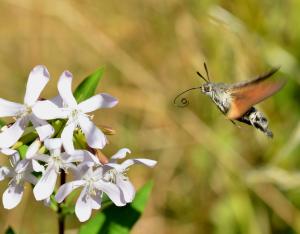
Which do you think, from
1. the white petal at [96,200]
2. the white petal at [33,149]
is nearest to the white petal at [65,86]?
the white petal at [33,149]

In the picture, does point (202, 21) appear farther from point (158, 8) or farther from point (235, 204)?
point (235, 204)

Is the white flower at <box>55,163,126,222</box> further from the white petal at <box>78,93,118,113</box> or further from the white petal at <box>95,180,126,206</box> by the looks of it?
the white petal at <box>78,93,118,113</box>

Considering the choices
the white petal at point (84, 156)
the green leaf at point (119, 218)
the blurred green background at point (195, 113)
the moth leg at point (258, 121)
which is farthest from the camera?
the blurred green background at point (195, 113)

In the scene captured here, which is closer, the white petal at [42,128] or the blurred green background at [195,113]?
the white petal at [42,128]

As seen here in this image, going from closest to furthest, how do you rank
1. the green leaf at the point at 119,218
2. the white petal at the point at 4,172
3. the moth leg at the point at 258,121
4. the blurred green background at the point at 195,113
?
1. the white petal at the point at 4,172
2. the moth leg at the point at 258,121
3. the green leaf at the point at 119,218
4. the blurred green background at the point at 195,113

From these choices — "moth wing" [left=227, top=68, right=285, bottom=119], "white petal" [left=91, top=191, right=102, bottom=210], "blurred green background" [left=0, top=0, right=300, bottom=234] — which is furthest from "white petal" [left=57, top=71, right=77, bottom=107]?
"blurred green background" [left=0, top=0, right=300, bottom=234]

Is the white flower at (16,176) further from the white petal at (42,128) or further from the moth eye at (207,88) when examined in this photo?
the moth eye at (207,88)

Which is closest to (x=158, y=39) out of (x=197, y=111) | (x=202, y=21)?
(x=202, y=21)

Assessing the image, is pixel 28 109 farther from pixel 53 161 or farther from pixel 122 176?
pixel 122 176
